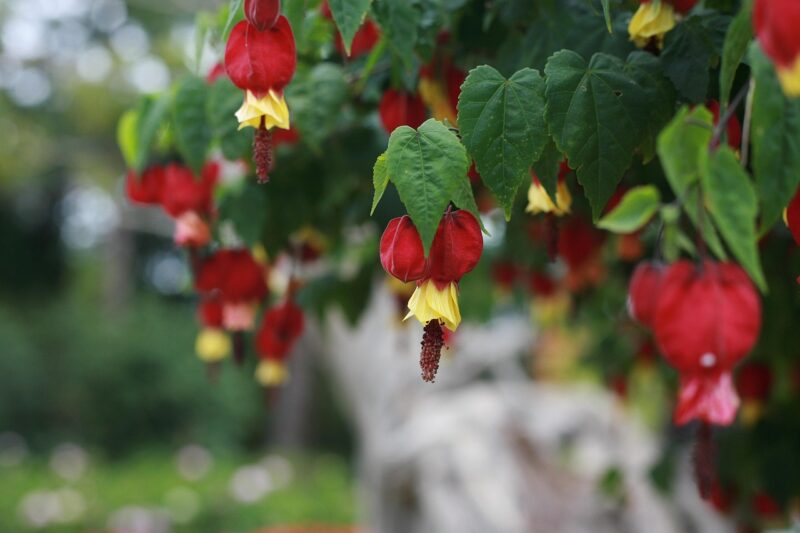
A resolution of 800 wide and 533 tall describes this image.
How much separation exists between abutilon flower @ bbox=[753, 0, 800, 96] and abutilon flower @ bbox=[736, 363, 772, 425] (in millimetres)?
1028

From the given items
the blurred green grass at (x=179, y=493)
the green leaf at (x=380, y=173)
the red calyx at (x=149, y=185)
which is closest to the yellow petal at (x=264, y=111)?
the green leaf at (x=380, y=173)

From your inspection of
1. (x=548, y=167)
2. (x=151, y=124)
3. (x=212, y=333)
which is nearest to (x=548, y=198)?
(x=548, y=167)

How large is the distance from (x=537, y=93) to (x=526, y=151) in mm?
56

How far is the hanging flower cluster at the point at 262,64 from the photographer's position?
69 centimetres

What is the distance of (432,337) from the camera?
2.20ft

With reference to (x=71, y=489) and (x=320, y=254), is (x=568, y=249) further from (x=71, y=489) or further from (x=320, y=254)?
(x=71, y=489)

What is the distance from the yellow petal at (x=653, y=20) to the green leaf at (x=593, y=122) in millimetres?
81

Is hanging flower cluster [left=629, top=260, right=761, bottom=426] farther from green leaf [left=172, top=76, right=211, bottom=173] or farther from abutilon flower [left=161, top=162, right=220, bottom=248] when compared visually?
abutilon flower [left=161, top=162, right=220, bottom=248]

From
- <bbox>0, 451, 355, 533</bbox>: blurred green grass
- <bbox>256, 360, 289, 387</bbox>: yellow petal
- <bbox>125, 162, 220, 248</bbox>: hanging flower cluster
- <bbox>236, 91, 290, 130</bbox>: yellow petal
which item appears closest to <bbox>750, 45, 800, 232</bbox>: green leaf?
<bbox>236, 91, 290, 130</bbox>: yellow petal

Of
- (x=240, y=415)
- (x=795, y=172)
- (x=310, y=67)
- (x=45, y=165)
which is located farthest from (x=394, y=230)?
(x=45, y=165)

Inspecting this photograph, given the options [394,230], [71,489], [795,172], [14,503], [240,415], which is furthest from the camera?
[240,415]

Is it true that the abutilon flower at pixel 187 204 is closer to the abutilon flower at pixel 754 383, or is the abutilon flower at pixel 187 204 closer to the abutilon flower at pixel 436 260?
the abutilon flower at pixel 436 260

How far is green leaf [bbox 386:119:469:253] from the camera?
59 centimetres

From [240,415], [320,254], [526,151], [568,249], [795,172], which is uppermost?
[240,415]
